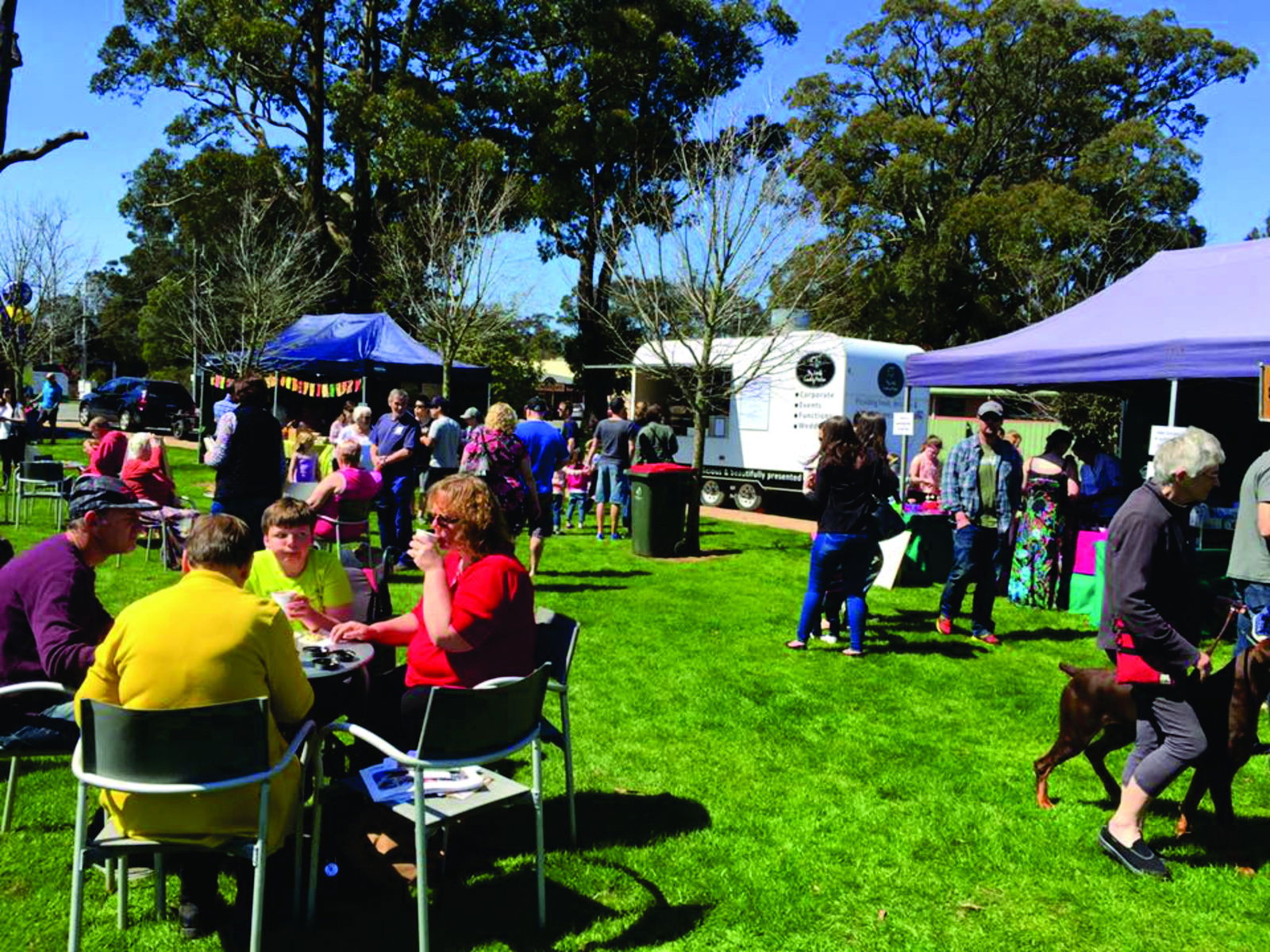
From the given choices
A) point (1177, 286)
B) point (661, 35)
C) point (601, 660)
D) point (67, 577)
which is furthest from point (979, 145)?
point (67, 577)

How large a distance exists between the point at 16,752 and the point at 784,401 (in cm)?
1335

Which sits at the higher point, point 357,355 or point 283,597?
point 357,355

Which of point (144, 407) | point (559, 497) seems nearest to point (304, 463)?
point (559, 497)

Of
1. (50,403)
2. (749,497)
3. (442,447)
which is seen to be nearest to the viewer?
(442,447)

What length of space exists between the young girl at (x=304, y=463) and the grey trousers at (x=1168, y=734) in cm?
737

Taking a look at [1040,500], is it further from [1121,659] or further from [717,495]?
[717,495]

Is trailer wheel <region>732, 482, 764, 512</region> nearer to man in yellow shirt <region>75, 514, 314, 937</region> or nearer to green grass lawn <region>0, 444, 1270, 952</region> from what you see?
green grass lawn <region>0, 444, 1270, 952</region>

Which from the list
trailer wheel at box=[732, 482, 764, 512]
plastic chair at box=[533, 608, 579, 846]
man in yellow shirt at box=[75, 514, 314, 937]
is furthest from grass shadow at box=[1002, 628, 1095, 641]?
trailer wheel at box=[732, 482, 764, 512]

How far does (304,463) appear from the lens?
902cm

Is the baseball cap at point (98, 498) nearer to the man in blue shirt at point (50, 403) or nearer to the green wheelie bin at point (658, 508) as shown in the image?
the green wheelie bin at point (658, 508)

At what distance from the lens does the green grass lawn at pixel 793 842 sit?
312 centimetres

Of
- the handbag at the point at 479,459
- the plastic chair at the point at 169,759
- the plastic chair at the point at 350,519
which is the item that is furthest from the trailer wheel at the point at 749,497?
the plastic chair at the point at 169,759

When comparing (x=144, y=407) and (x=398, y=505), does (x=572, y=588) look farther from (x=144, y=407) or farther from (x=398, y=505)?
(x=144, y=407)

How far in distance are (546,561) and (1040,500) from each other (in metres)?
4.95
